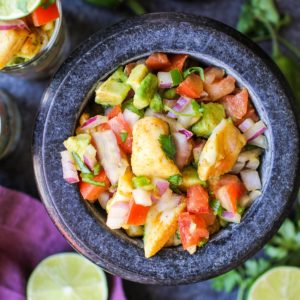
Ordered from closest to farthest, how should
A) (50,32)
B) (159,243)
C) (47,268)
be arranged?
(159,243) < (50,32) < (47,268)

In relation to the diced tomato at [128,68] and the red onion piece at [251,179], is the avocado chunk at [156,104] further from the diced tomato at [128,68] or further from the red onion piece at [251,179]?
the red onion piece at [251,179]

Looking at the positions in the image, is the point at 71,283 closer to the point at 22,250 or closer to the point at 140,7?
the point at 22,250

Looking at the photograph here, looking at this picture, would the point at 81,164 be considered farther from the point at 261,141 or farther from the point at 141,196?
the point at 261,141

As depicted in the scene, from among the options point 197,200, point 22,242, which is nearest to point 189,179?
point 197,200


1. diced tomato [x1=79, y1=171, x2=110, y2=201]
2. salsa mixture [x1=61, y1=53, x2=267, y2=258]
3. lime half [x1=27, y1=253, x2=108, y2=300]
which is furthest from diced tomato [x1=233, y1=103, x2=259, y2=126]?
lime half [x1=27, y1=253, x2=108, y2=300]

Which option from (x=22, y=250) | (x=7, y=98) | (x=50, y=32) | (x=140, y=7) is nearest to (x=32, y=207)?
(x=22, y=250)

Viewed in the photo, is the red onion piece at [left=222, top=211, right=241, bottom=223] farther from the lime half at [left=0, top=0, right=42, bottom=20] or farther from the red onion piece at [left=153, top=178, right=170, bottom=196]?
the lime half at [left=0, top=0, right=42, bottom=20]

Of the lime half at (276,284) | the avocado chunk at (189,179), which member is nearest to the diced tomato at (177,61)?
the avocado chunk at (189,179)
